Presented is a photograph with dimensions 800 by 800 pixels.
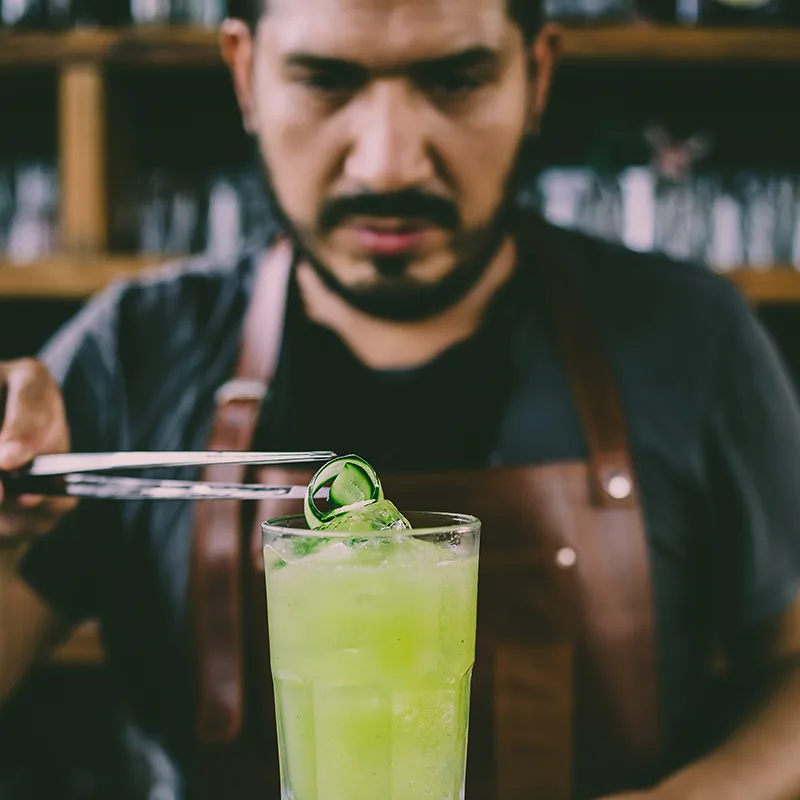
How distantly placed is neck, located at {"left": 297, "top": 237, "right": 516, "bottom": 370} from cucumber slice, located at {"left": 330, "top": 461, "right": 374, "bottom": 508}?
857mm

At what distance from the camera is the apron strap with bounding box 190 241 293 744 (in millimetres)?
1425

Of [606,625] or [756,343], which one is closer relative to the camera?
[606,625]

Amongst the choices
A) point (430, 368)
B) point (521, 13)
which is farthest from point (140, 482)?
point (521, 13)

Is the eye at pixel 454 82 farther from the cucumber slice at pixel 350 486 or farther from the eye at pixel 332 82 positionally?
the cucumber slice at pixel 350 486

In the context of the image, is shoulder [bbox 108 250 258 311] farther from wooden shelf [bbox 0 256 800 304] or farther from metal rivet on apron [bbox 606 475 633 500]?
metal rivet on apron [bbox 606 475 633 500]

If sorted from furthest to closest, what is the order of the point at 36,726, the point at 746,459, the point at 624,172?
the point at 36,726 < the point at 624,172 < the point at 746,459

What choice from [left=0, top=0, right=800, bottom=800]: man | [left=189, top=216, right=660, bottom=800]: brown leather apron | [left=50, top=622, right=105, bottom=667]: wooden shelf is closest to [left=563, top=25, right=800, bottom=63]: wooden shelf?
[left=0, top=0, right=800, bottom=800]: man

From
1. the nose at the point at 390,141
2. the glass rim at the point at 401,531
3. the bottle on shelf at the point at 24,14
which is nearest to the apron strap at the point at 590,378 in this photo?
the nose at the point at 390,141

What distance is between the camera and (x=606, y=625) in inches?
59.6

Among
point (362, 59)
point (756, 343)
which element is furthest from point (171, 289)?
point (756, 343)

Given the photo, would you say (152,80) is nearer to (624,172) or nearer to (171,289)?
(171,289)

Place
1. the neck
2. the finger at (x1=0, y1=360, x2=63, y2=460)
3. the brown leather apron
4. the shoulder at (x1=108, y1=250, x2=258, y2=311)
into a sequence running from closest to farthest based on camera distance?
the finger at (x1=0, y1=360, x2=63, y2=460) < the brown leather apron < the neck < the shoulder at (x1=108, y1=250, x2=258, y2=311)

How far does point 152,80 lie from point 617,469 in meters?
1.66

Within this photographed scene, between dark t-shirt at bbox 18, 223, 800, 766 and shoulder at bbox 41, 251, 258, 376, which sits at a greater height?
shoulder at bbox 41, 251, 258, 376
